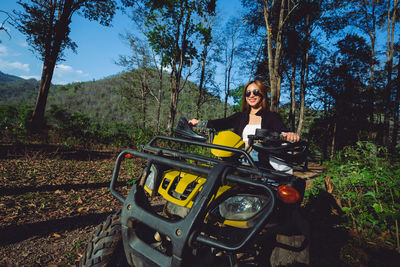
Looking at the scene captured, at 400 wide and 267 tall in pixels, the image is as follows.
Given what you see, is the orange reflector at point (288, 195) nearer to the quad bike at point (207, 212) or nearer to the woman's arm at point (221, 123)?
the quad bike at point (207, 212)

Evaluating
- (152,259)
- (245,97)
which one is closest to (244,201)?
Answer: (152,259)

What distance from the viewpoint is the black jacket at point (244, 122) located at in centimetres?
242

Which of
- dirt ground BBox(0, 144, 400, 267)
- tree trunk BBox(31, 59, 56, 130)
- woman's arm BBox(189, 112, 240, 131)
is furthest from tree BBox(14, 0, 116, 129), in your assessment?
woman's arm BBox(189, 112, 240, 131)

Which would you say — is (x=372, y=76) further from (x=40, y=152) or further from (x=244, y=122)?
(x=40, y=152)

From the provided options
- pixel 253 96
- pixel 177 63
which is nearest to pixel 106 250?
pixel 253 96

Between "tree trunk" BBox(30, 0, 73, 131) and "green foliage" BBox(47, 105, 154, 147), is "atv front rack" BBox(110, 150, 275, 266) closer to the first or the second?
"green foliage" BBox(47, 105, 154, 147)

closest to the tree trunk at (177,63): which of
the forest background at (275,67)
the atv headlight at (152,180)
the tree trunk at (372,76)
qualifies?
the forest background at (275,67)

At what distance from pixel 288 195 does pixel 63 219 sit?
358cm

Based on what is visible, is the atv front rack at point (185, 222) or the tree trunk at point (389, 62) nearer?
the atv front rack at point (185, 222)

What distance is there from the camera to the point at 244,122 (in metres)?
2.71

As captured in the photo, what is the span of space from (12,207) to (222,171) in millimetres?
4131

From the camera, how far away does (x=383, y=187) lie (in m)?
2.54

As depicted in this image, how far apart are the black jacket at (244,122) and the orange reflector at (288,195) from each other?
137 cm

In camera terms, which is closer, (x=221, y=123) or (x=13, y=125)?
(x=221, y=123)
